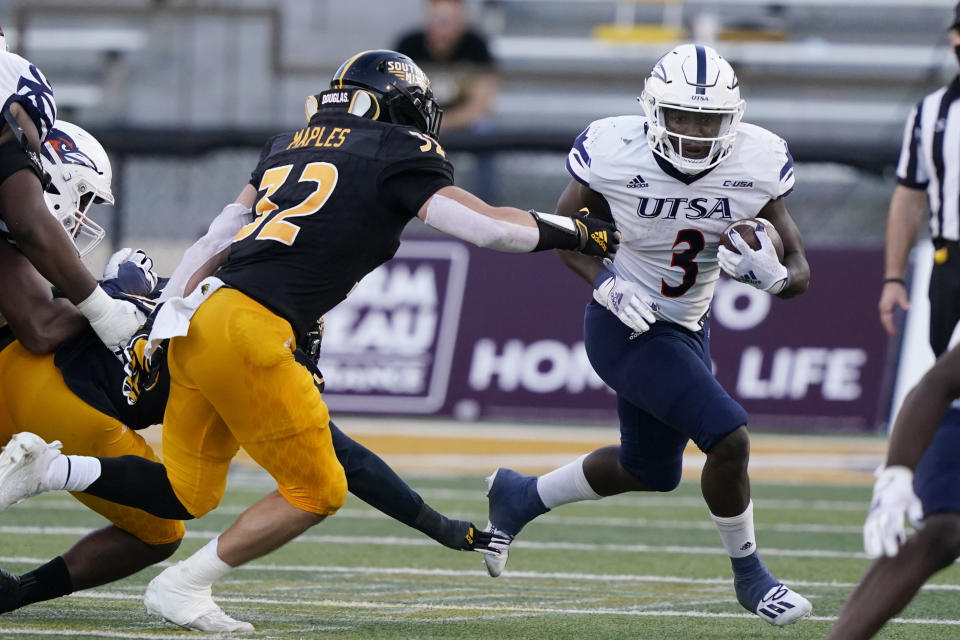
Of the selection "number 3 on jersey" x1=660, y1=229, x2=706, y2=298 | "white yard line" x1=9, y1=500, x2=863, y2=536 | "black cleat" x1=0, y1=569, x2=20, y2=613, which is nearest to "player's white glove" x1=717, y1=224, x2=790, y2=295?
"number 3 on jersey" x1=660, y1=229, x2=706, y2=298

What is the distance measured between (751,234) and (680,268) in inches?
13.7

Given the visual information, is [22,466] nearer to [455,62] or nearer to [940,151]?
[940,151]

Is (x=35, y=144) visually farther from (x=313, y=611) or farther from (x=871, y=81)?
(x=871, y=81)

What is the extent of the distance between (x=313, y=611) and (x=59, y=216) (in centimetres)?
136

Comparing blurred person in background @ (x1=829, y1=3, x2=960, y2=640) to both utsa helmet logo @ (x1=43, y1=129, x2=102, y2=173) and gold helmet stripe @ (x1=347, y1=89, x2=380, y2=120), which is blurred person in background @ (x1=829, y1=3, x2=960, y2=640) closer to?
gold helmet stripe @ (x1=347, y1=89, x2=380, y2=120)

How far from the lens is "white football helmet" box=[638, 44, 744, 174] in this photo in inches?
172

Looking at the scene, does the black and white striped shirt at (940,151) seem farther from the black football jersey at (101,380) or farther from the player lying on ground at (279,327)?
the black football jersey at (101,380)

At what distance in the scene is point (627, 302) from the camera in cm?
427

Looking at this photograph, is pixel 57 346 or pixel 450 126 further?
pixel 450 126

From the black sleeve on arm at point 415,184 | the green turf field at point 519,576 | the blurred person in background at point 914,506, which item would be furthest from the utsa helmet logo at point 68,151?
the blurred person in background at point 914,506

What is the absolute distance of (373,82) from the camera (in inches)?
155

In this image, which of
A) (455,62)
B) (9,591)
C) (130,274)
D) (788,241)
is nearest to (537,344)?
(455,62)

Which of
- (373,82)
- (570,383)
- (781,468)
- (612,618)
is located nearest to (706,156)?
(373,82)

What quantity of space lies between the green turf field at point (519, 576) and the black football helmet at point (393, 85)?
141cm
